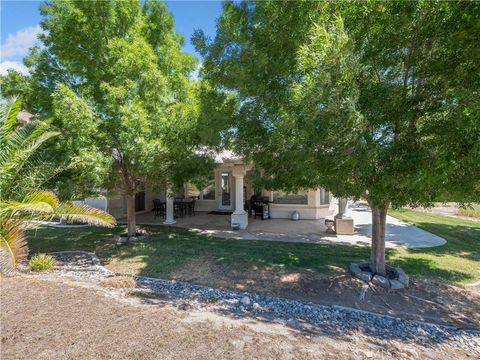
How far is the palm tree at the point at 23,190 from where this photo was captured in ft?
20.7

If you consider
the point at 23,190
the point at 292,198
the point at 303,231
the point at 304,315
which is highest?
the point at 23,190

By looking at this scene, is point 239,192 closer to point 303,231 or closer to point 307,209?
point 303,231

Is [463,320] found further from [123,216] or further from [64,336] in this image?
[123,216]

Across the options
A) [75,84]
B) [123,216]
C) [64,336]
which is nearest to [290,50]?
[64,336]

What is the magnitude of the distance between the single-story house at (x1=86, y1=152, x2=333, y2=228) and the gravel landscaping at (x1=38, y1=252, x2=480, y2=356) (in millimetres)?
5222

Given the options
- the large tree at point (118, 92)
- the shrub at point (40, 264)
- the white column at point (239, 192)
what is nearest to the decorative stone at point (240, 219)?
the white column at point (239, 192)

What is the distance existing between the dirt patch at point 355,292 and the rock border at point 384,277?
155 millimetres

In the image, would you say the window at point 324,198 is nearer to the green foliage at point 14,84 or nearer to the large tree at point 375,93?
the large tree at point 375,93

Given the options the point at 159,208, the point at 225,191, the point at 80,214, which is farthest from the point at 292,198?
the point at 80,214

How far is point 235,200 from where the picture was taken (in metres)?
15.8

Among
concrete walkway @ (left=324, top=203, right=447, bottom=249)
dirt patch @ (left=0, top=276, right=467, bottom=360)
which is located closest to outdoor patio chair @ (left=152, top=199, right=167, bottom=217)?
concrete walkway @ (left=324, top=203, right=447, bottom=249)

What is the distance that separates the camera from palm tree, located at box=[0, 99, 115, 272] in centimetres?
632

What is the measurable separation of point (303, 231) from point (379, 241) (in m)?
5.64

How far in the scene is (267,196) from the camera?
16875mm
